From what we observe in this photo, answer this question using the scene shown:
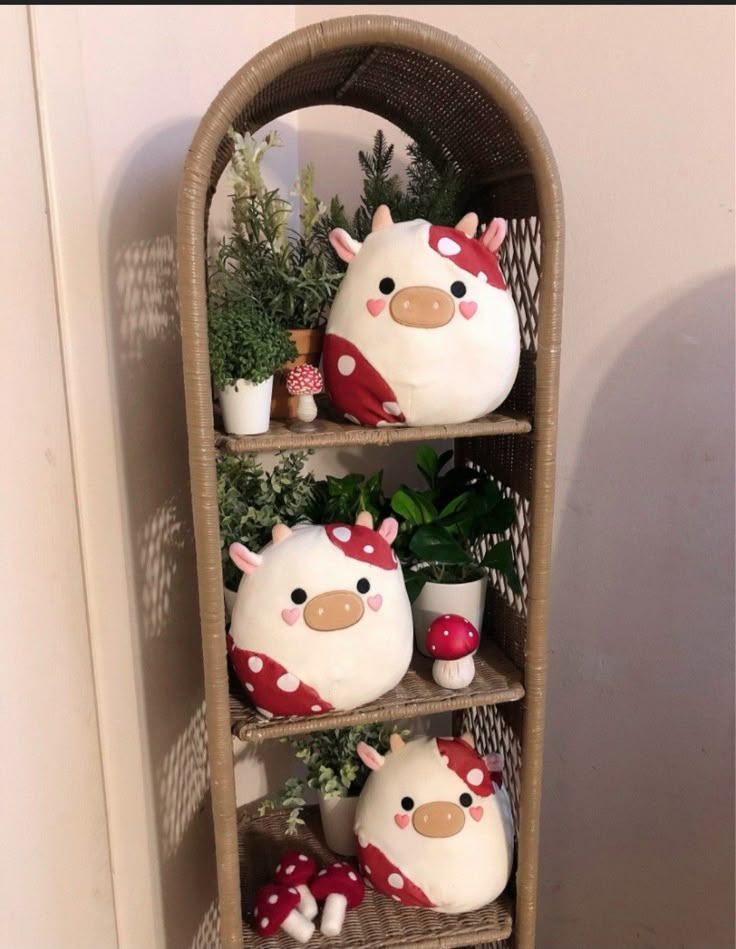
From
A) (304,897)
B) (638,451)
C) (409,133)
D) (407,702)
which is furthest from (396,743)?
(409,133)

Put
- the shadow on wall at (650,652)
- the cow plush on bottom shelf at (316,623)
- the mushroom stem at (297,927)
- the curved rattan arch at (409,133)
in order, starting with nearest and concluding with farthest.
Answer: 1. the curved rattan arch at (409,133)
2. the cow plush on bottom shelf at (316,623)
3. the mushroom stem at (297,927)
4. the shadow on wall at (650,652)

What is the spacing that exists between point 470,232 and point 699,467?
521 mm

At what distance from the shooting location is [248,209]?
97 centimetres

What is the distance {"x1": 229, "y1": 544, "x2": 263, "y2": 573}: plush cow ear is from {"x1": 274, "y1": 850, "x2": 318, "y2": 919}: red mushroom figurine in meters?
0.48

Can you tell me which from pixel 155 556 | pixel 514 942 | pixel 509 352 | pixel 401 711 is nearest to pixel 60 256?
pixel 155 556

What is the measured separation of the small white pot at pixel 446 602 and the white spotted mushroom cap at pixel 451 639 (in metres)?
0.07

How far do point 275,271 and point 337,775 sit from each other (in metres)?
0.76

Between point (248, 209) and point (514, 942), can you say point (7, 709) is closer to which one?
point (248, 209)

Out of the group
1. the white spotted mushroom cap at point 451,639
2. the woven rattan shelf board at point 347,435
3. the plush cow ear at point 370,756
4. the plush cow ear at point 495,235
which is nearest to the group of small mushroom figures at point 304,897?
the plush cow ear at point 370,756

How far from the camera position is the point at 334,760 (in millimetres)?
1217

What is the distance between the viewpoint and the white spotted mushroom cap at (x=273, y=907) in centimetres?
105

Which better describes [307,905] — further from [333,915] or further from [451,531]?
[451,531]

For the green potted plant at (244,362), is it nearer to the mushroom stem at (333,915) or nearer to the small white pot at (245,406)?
the small white pot at (245,406)

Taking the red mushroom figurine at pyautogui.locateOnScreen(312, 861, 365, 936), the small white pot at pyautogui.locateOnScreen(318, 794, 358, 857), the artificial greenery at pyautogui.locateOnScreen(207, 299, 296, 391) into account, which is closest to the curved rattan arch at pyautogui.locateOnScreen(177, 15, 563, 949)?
the artificial greenery at pyautogui.locateOnScreen(207, 299, 296, 391)
